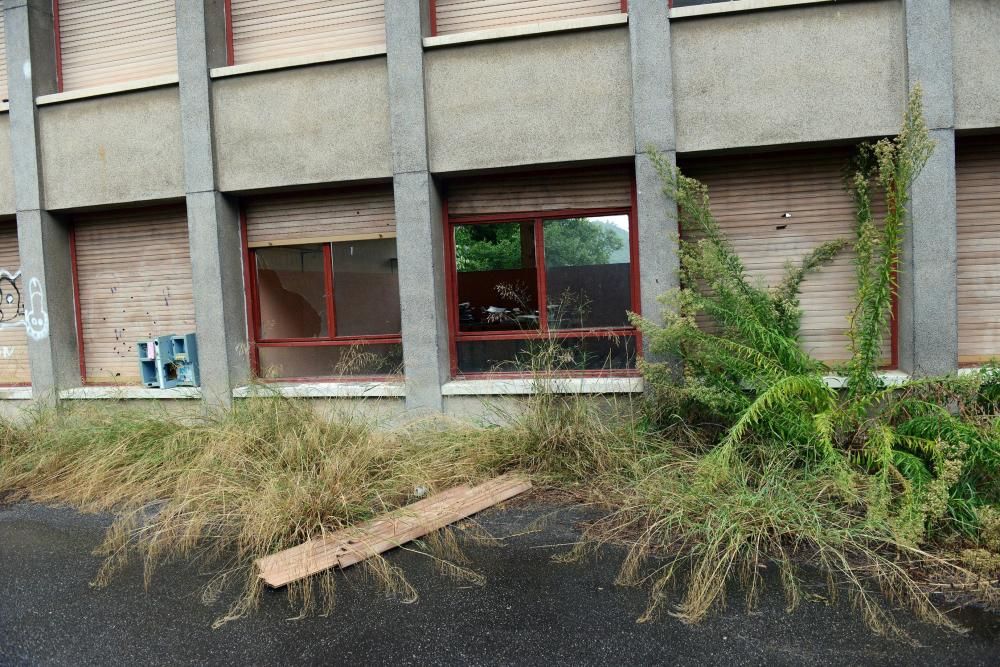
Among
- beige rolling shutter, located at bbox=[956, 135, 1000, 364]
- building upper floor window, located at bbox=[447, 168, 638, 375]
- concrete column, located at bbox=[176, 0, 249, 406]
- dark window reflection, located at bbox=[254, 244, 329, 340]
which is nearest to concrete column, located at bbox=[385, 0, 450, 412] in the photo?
building upper floor window, located at bbox=[447, 168, 638, 375]

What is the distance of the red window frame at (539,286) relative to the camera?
704 centimetres

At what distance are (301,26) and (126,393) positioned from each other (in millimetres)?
4898

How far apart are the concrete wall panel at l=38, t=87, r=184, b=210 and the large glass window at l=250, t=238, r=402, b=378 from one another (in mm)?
1449

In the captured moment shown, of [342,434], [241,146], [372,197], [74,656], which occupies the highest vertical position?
[241,146]

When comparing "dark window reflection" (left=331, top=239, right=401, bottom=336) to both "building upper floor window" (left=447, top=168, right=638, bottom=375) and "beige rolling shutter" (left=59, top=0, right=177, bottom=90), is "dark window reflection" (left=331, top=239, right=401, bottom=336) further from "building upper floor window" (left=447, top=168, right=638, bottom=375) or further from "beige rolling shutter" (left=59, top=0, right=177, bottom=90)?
"beige rolling shutter" (left=59, top=0, right=177, bottom=90)

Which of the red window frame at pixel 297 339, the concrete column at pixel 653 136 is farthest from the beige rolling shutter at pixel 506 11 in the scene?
the red window frame at pixel 297 339

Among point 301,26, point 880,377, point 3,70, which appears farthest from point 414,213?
point 3,70

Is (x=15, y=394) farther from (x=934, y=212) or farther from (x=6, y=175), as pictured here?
(x=934, y=212)

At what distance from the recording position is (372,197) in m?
7.53

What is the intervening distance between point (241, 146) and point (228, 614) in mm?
5431

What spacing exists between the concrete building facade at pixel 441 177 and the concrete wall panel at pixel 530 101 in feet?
0.08

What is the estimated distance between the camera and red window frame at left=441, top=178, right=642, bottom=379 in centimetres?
704

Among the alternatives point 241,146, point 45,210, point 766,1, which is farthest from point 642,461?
point 45,210

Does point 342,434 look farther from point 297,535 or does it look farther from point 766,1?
point 766,1
